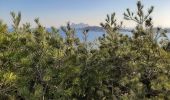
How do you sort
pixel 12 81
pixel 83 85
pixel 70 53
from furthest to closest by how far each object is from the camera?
pixel 83 85, pixel 70 53, pixel 12 81

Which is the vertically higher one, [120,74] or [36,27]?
[36,27]

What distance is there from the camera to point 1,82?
38.5 ft

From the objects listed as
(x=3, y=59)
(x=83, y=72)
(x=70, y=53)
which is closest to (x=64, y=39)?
(x=70, y=53)

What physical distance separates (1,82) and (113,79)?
9.58 m

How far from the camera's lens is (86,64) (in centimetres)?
2073

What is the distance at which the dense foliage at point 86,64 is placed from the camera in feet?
49.6

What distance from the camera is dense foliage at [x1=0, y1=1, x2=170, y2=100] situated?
595 inches

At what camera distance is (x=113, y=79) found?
809 inches

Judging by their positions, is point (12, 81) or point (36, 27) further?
point (36, 27)

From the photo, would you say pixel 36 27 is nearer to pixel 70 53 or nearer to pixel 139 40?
pixel 70 53

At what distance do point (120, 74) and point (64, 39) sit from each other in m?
4.13

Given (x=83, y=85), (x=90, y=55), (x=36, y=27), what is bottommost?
(x=83, y=85)

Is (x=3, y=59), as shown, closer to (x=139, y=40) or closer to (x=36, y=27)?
(x=36, y=27)

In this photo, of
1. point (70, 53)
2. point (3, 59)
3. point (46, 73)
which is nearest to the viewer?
point (3, 59)
